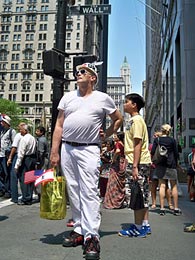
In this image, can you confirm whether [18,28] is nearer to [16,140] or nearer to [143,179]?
[16,140]

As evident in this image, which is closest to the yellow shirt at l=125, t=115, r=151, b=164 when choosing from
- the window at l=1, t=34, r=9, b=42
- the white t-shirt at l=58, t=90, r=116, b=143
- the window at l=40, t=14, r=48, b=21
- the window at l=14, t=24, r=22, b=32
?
the white t-shirt at l=58, t=90, r=116, b=143

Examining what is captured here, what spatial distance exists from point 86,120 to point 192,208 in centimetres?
462

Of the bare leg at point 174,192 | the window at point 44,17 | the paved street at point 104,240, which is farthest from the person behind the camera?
the window at point 44,17

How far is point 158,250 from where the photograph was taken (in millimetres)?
3748

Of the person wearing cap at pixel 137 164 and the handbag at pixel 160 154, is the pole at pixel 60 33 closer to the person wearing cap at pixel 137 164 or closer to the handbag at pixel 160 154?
the handbag at pixel 160 154

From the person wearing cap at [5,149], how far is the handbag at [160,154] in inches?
138

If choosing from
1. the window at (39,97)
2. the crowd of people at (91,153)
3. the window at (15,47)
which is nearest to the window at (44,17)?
the window at (15,47)

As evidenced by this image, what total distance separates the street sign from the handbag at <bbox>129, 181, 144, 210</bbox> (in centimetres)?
517

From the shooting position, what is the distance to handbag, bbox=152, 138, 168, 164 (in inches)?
261

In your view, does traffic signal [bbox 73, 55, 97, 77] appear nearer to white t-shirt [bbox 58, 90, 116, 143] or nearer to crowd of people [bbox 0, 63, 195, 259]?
crowd of people [bbox 0, 63, 195, 259]

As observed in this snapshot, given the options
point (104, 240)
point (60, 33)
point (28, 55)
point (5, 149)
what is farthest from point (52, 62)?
point (28, 55)

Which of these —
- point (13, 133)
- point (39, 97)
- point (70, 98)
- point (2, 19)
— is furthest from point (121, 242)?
point (2, 19)

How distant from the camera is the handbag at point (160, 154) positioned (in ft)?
21.8

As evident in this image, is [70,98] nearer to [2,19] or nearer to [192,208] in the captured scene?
[192,208]
